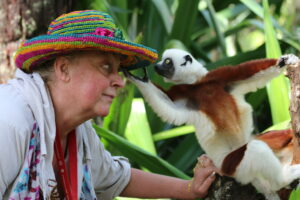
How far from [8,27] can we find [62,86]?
1.19 meters

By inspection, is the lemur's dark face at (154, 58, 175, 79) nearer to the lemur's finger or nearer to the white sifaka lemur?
the white sifaka lemur

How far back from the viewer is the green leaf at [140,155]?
6.90ft

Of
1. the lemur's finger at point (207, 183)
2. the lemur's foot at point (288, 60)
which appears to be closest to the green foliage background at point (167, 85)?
the lemur's foot at point (288, 60)

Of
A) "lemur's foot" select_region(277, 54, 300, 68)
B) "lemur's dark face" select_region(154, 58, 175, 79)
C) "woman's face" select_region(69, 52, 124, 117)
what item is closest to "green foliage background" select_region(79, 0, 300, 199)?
"lemur's dark face" select_region(154, 58, 175, 79)

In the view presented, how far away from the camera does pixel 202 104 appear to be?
208cm

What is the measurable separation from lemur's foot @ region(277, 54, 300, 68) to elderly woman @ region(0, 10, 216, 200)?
16.9 inches

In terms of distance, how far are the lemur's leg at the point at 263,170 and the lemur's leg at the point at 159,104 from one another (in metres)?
0.37

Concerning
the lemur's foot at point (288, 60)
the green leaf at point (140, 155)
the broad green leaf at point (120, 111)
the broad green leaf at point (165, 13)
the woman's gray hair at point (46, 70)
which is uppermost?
the broad green leaf at point (165, 13)

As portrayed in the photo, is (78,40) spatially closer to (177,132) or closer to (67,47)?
(67,47)

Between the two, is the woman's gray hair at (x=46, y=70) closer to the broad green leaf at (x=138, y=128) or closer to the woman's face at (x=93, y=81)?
the woman's face at (x=93, y=81)

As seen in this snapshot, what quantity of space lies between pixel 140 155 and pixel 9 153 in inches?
31.6

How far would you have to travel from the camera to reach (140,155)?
7.02 feet

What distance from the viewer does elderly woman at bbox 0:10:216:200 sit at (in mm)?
1436

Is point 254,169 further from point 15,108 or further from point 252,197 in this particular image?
point 15,108
